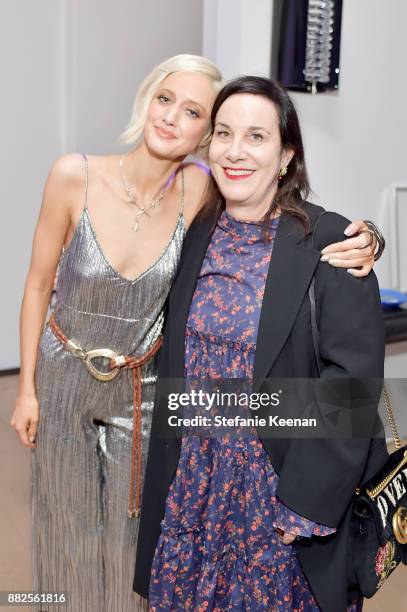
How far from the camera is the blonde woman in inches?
78.0

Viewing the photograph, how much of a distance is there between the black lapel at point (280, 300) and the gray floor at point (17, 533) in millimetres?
1556

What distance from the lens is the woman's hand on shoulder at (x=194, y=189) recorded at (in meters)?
2.07

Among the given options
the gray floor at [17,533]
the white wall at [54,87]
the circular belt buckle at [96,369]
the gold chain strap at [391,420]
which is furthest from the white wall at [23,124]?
the gold chain strap at [391,420]

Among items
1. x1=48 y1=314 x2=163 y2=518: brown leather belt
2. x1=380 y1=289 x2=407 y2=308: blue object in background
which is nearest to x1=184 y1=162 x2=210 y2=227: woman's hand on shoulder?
x1=48 y1=314 x2=163 y2=518: brown leather belt

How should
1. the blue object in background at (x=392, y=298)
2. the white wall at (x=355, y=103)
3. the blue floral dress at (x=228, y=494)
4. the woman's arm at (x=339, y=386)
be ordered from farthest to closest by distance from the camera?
the blue object in background at (x=392, y=298)
the white wall at (x=355, y=103)
the blue floral dress at (x=228, y=494)
the woman's arm at (x=339, y=386)

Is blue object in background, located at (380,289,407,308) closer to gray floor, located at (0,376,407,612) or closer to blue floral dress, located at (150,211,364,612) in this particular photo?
gray floor, located at (0,376,407,612)

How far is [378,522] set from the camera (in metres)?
1.70

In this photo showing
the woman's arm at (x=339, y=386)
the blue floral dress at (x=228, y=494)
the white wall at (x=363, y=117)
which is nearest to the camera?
the woman's arm at (x=339, y=386)

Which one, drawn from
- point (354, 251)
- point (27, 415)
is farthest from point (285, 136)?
point (27, 415)

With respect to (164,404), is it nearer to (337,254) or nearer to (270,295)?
(270,295)

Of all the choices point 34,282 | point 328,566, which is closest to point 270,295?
point 328,566

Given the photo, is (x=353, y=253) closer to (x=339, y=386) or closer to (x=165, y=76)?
(x=339, y=386)

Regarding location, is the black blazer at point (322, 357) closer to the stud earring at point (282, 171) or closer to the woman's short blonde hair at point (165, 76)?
the stud earring at point (282, 171)

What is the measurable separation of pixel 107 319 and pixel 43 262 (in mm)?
295
